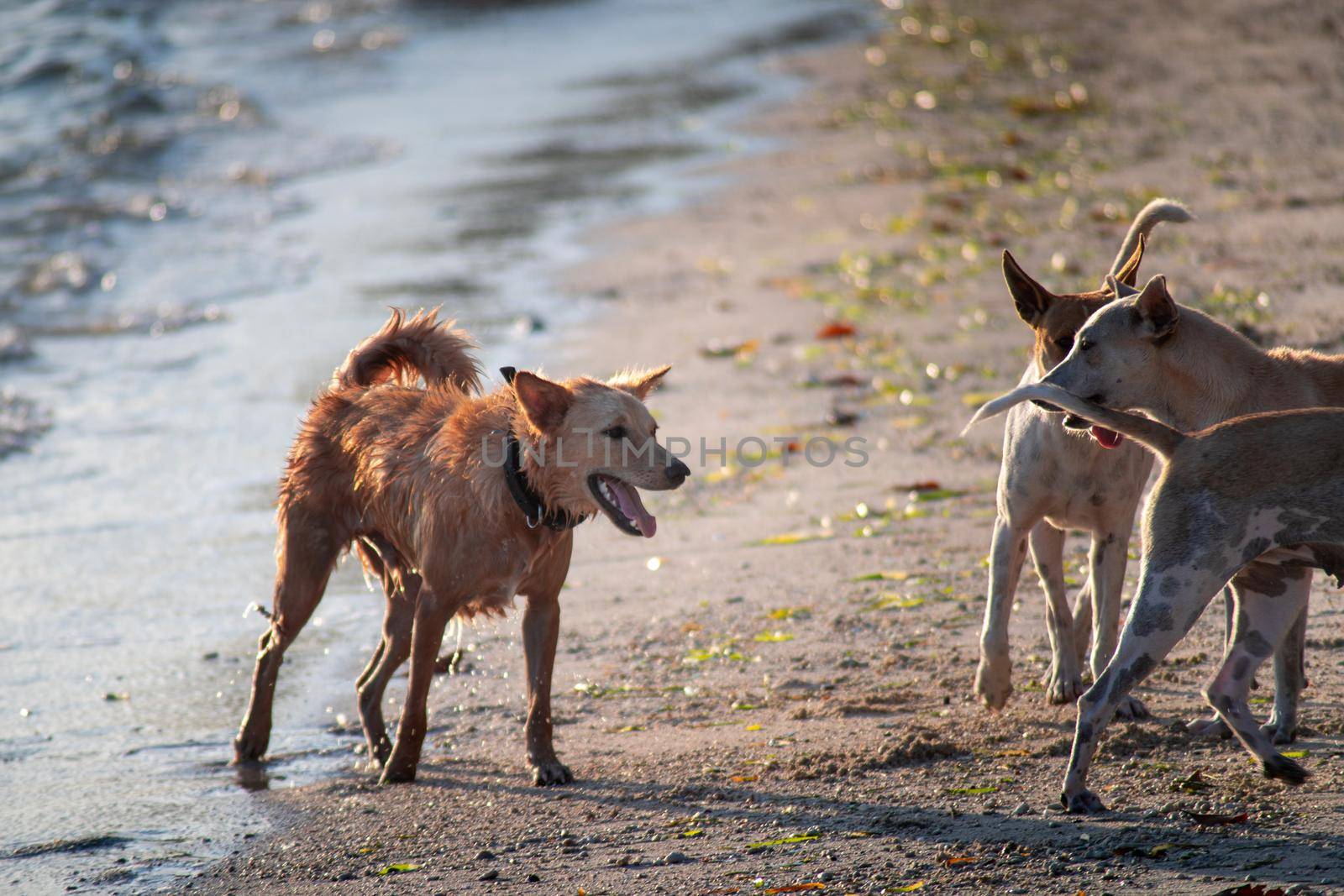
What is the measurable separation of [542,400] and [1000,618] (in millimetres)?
1990

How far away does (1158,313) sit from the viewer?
18.4 feet

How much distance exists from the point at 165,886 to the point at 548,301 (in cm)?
905

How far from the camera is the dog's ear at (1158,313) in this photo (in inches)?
219

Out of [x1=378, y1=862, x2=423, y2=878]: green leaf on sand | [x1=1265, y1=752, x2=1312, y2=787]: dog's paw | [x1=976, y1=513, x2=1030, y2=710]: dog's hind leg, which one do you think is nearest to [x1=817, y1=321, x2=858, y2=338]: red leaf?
[x1=976, y1=513, x2=1030, y2=710]: dog's hind leg

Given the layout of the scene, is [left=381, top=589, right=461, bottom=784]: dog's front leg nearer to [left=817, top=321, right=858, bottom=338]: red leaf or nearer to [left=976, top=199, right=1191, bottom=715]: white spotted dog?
[left=976, top=199, right=1191, bottom=715]: white spotted dog

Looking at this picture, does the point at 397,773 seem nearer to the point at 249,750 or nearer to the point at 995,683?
the point at 249,750

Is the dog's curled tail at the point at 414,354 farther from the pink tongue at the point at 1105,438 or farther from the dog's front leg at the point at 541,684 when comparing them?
the pink tongue at the point at 1105,438

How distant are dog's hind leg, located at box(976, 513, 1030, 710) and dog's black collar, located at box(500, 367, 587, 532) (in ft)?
5.53

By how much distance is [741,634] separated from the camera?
714 centimetres

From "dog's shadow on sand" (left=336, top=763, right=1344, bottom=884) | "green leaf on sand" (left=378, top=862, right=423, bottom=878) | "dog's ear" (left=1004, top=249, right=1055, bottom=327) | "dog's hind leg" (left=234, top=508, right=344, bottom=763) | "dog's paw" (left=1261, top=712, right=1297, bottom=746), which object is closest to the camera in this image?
"dog's shadow on sand" (left=336, top=763, right=1344, bottom=884)

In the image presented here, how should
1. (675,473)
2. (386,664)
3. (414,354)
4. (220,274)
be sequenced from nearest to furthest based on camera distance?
1. (675,473)
2. (386,664)
3. (414,354)
4. (220,274)

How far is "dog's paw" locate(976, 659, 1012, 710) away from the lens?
5953mm

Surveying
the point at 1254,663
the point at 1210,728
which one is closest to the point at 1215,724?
the point at 1210,728

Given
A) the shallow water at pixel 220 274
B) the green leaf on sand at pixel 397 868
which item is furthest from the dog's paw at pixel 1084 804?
the shallow water at pixel 220 274
